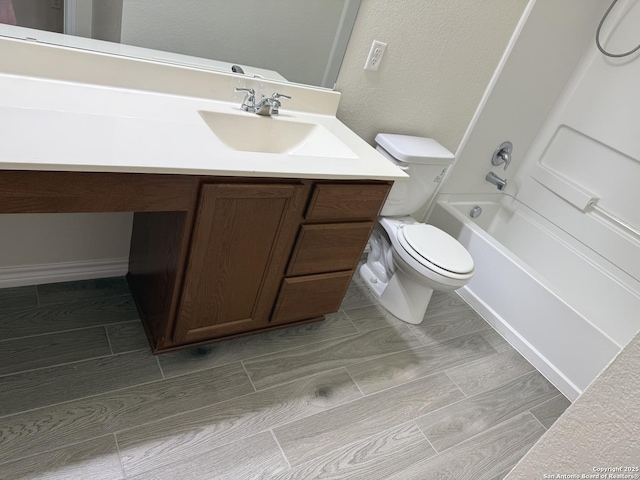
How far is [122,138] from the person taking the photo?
1.15 metres

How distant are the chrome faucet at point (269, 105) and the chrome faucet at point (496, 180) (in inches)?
62.0

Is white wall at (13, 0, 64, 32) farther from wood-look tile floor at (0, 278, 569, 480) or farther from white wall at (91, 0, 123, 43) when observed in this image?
wood-look tile floor at (0, 278, 569, 480)

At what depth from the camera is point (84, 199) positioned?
3.48 feet

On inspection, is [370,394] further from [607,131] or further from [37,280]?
[607,131]

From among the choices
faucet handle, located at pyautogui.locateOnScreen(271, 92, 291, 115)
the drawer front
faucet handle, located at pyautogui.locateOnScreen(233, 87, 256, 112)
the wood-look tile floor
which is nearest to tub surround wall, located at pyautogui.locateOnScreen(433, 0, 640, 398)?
the wood-look tile floor

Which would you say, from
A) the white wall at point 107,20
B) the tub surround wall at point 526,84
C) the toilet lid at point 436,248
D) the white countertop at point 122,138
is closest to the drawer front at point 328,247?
the white countertop at point 122,138

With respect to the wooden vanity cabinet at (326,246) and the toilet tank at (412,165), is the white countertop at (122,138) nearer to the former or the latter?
the wooden vanity cabinet at (326,246)

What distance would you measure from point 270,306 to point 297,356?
268 mm

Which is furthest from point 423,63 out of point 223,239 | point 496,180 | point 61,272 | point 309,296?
point 61,272

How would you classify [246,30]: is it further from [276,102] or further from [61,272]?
[61,272]

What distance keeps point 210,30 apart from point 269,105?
325 mm

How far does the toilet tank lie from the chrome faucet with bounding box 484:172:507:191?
2.08ft

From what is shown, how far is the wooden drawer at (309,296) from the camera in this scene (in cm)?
167

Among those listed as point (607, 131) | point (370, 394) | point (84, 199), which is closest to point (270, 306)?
point (370, 394)
